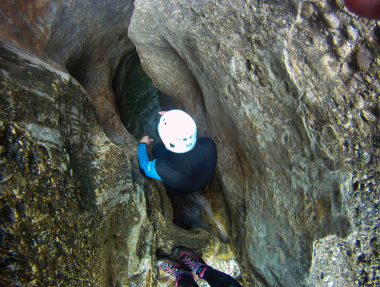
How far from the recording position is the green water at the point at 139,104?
13.0 feet

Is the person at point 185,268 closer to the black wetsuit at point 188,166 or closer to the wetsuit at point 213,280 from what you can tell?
the wetsuit at point 213,280

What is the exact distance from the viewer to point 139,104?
4.14 meters

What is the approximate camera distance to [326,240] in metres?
1.37

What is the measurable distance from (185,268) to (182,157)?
1.36 meters

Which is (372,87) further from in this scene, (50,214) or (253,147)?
(50,214)

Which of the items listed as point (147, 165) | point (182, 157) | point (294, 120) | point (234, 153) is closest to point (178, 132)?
point (182, 157)

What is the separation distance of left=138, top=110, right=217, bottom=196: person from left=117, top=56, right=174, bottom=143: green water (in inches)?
65.0

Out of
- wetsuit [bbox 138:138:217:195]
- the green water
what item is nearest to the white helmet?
wetsuit [bbox 138:138:217:195]

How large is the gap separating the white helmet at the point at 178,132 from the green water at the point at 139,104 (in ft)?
5.71

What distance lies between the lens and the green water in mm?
3951

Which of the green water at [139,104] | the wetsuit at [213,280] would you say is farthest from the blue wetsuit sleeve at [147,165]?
the green water at [139,104]

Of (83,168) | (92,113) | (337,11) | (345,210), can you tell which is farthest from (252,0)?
(83,168)

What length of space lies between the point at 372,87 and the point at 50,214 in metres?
2.11

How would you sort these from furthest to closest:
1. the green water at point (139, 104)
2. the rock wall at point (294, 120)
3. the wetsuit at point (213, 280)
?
the green water at point (139, 104) < the wetsuit at point (213, 280) < the rock wall at point (294, 120)
